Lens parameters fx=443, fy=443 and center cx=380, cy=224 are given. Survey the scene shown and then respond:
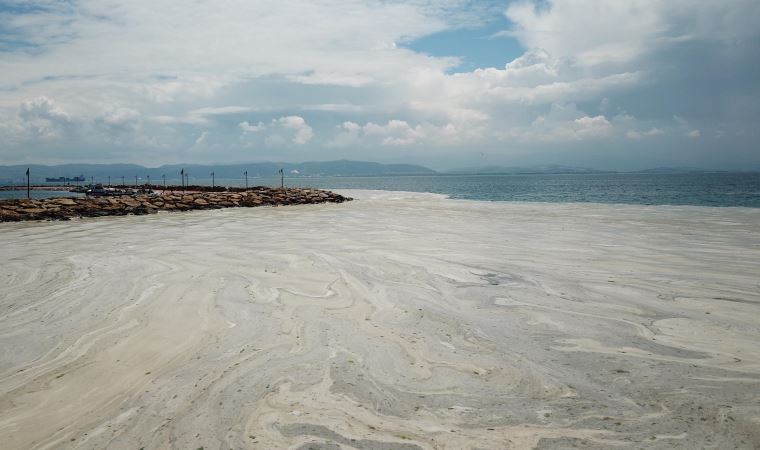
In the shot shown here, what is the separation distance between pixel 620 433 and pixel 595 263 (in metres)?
7.76

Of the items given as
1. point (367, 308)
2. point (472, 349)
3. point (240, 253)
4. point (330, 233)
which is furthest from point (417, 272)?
point (330, 233)

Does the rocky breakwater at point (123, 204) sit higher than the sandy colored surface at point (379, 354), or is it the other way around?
the rocky breakwater at point (123, 204)

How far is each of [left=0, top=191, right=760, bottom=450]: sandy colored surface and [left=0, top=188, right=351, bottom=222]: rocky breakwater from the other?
1919cm

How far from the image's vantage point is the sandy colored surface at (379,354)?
3.53 metres

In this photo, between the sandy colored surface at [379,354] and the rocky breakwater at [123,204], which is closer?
the sandy colored surface at [379,354]

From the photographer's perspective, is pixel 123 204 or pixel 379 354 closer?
pixel 379 354

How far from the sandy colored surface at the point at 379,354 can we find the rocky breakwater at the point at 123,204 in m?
19.2

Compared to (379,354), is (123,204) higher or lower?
higher

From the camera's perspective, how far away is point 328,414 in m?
3.78

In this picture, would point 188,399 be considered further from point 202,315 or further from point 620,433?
point 620,433

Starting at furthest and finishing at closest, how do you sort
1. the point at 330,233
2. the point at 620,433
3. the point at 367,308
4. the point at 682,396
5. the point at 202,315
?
the point at 330,233
the point at 367,308
the point at 202,315
the point at 682,396
the point at 620,433

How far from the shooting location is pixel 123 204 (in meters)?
30.5

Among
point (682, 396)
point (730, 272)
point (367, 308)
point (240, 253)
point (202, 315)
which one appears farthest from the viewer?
point (240, 253)

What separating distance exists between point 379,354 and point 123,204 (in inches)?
1222
